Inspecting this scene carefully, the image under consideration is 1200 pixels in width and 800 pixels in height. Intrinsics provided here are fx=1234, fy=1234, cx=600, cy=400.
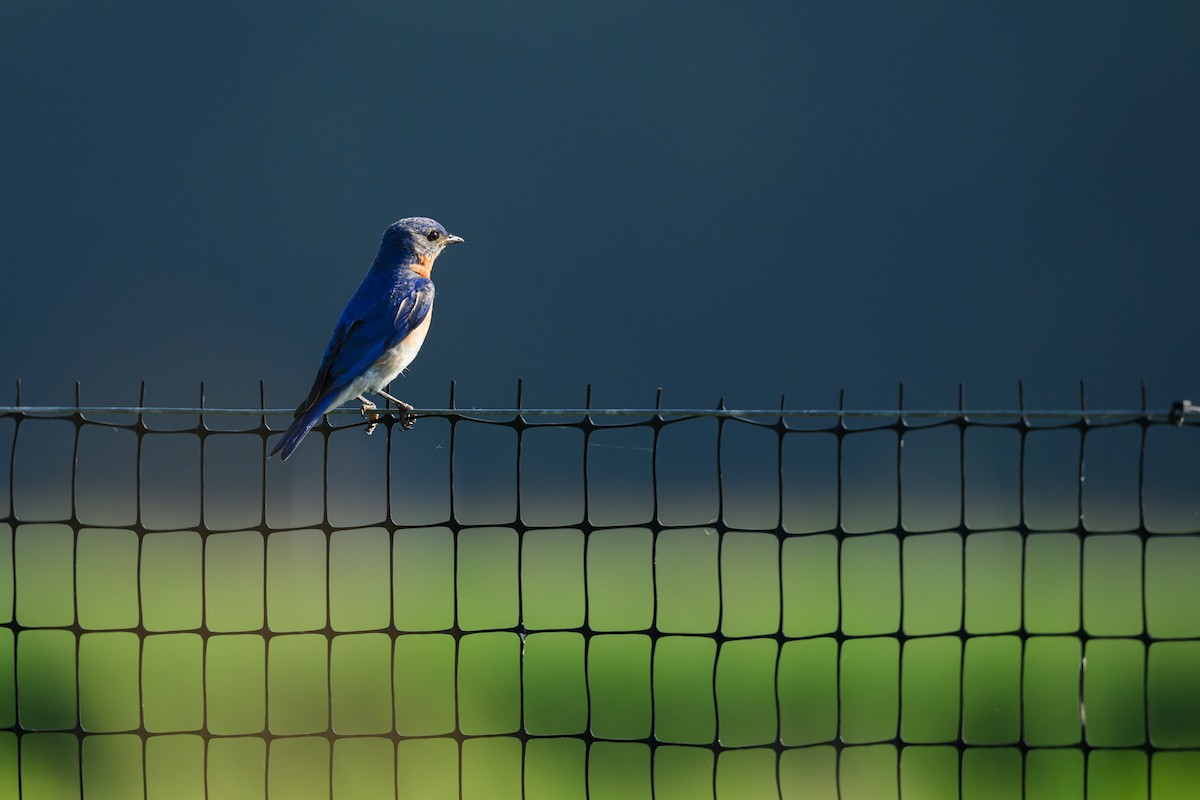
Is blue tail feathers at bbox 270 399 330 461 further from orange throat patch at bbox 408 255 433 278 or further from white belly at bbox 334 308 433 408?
orange throat patch at bbox 408 255 433 278

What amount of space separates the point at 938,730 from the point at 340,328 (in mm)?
5317

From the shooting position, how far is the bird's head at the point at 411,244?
18.5 feet

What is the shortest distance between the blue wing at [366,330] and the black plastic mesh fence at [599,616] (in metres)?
0.25

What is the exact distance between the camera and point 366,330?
5.15 m

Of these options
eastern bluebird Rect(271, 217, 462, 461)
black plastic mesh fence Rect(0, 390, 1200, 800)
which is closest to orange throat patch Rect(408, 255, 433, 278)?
eastern bluebird Rect(271, 217, 462, 461)

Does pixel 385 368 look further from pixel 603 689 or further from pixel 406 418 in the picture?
pixel 603 689

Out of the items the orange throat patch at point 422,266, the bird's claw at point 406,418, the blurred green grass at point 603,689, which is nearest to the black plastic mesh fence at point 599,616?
the blurred green grass at point 603,689

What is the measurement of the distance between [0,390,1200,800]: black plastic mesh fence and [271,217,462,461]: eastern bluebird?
0.80 feet

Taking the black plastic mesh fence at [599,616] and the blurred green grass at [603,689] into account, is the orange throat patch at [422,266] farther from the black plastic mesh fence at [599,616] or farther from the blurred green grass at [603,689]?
the blurred green grass at [603,689]

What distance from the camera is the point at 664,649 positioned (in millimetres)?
10102

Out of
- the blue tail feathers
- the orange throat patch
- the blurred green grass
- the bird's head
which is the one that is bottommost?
the blurred green grass

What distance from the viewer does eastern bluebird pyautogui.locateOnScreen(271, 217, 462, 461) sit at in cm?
488

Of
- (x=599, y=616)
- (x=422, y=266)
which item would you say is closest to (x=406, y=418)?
(x=422, y=266)

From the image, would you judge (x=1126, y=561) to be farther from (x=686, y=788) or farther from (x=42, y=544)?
(x=42, y=544)
